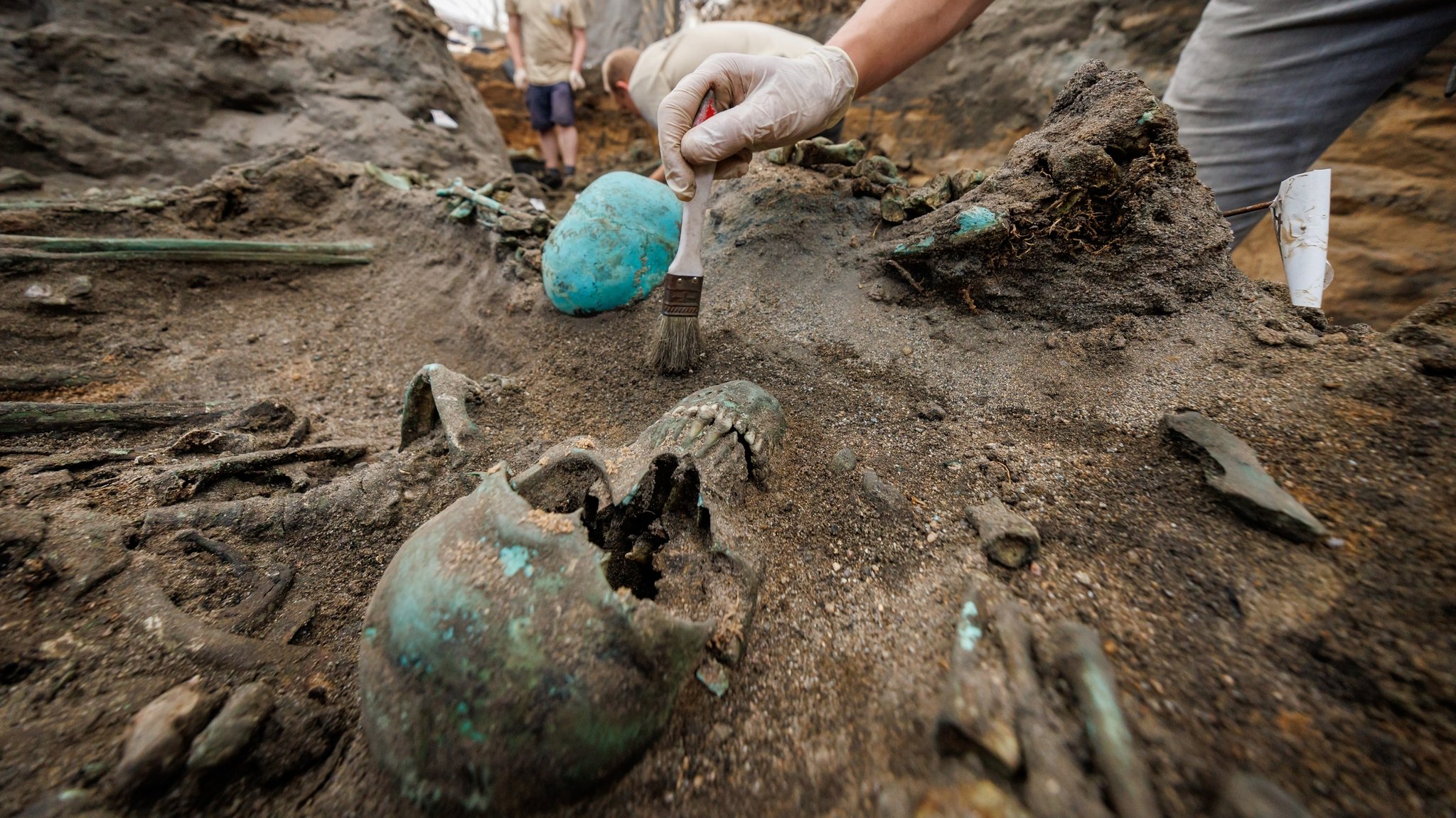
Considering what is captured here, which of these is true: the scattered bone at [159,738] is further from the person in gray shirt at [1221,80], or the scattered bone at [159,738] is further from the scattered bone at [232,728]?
the person in gray shirt at [1221,80]

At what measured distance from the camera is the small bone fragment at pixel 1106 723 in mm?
684

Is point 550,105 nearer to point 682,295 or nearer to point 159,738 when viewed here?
point 682,295

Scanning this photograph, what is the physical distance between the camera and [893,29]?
6.79 feet

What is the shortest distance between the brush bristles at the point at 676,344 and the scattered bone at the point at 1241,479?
56.9 inches

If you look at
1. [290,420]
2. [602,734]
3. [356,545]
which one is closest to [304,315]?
[290,420]

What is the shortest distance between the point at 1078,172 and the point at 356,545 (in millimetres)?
2515

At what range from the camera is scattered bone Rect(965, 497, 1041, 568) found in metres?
1.14

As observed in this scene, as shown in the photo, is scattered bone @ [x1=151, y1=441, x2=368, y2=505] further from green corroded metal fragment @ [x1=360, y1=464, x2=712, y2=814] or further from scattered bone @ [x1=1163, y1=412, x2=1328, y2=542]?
scattered bone @ [x1=1163, y1=412, x2=1328, y2=542]

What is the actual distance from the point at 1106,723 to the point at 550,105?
6781 mm

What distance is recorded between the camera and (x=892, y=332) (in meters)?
1.93

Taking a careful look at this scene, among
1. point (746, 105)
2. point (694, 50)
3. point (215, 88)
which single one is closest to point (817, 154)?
point (746, 105)

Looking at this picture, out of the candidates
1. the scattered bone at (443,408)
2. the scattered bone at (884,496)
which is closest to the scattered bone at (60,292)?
the scattered bone at (443,408)

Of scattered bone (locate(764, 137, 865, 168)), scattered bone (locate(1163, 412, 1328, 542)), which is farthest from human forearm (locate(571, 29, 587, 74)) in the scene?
scattered bone (locate(1163, 412, 1328, 542))

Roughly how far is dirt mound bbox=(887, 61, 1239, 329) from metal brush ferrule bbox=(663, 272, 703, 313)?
36.3 inches
